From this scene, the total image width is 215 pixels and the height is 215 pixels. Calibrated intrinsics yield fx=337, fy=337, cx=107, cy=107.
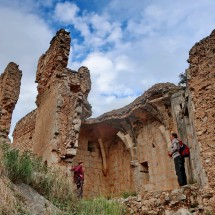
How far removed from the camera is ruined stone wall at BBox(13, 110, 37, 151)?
15.4 meters

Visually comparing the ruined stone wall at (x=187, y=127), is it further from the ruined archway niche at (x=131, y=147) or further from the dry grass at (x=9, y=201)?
the dry grass at (x=9, y=201)

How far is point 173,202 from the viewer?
7.95m

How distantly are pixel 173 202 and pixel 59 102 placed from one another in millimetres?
5281

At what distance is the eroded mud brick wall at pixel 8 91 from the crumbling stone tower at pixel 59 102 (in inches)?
33.3

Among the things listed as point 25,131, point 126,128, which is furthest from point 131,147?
point 25,131

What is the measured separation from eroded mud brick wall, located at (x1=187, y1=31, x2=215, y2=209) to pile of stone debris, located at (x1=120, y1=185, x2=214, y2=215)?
1.39ft

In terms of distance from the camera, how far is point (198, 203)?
7.62 m

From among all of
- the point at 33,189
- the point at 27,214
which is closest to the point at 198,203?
the point at 33,189

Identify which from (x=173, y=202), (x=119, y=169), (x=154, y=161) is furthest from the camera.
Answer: (x=119, y=169)

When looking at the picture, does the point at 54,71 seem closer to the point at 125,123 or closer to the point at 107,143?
the point at 125,123

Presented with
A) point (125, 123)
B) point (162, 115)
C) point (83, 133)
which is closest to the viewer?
point (162, 115)

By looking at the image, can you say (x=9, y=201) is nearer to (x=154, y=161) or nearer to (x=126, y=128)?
(x=154, y=161)

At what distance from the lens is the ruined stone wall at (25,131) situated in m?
15.4

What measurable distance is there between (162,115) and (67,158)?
4904 millimetres
